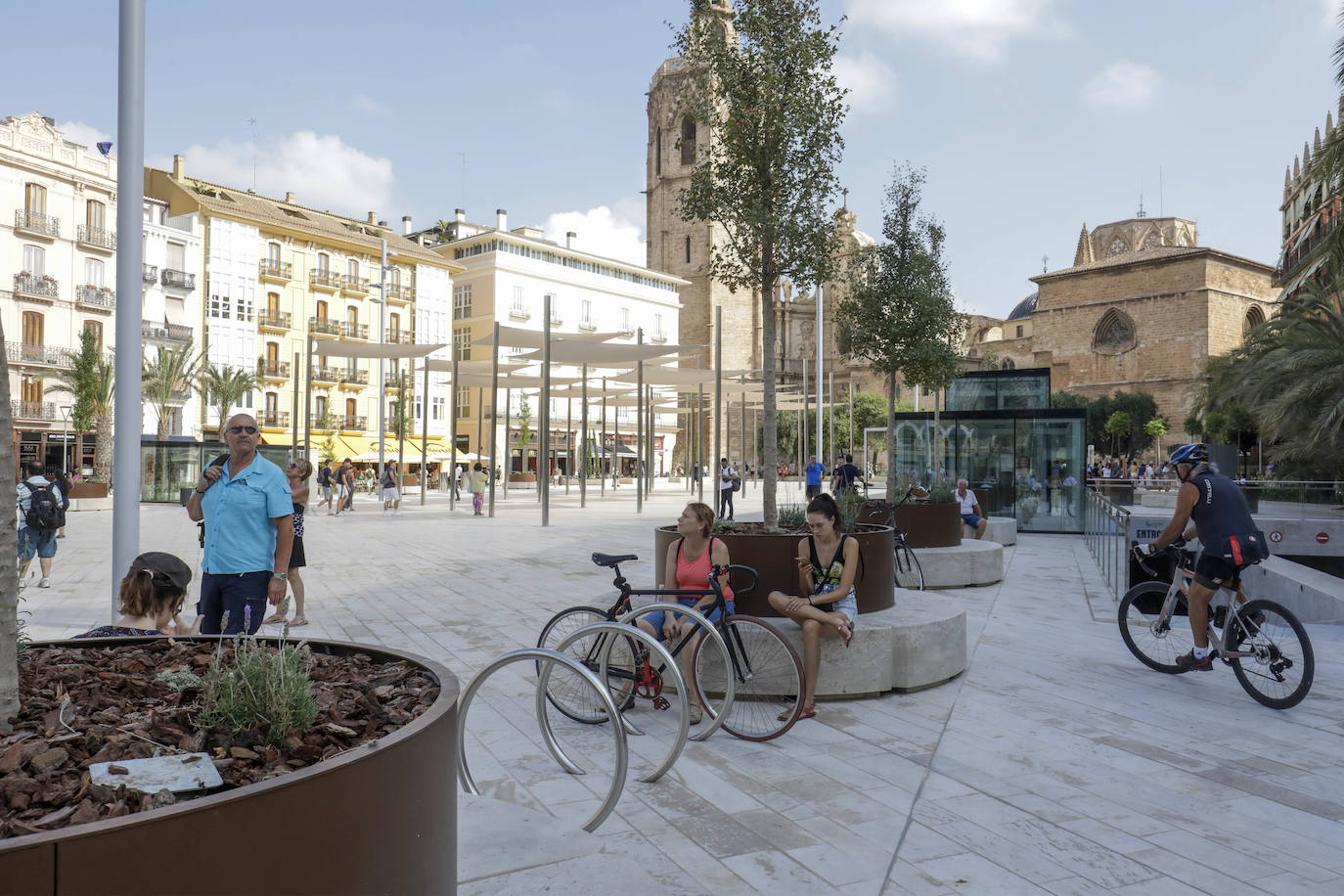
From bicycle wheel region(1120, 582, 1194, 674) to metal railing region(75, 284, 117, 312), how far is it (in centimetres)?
4117

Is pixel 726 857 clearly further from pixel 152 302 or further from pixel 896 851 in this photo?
pixel 152 302

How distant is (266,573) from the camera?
4.84 meters

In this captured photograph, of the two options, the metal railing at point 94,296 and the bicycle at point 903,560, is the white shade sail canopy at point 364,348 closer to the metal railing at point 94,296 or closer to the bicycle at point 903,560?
the bicycle at point 903,560

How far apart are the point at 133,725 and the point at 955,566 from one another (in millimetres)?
9750

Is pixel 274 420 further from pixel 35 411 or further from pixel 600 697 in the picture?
pixel 600 697

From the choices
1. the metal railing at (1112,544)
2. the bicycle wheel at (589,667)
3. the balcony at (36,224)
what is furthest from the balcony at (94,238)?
the bicycle wheel at (589,667)

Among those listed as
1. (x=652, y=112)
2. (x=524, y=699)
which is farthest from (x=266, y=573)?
(x=652, y=112)

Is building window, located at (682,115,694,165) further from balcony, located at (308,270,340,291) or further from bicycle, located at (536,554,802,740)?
bicycle, located at (536,554,802,740)

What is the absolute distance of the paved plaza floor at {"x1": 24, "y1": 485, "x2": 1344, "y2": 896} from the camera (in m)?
3.31

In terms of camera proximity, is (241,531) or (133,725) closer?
(133,725)

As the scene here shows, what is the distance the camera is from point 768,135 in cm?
884

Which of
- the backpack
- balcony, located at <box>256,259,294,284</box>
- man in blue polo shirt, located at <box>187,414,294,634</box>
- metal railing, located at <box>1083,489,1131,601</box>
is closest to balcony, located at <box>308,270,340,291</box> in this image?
balcony, located at <box>256,259,294,284</box>

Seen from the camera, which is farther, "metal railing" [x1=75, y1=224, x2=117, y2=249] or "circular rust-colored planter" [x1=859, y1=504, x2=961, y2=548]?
"metal railing" [x1=75, y1=224, x2=117, y2=249]

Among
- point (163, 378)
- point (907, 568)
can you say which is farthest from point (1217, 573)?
point (163, 378)
